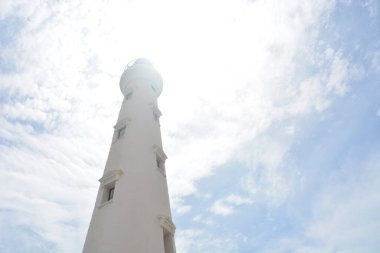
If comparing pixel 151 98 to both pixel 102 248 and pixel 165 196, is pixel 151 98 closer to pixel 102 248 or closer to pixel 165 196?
pixel 165 196

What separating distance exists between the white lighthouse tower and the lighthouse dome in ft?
11.7

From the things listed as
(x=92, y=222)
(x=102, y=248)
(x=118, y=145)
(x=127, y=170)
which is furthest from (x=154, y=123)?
(x=102, y=248)

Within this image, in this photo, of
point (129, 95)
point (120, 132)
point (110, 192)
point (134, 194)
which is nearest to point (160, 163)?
point (120, 132)

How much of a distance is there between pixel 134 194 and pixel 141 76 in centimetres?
1476

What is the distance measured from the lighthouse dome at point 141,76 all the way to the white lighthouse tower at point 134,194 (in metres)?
3.56

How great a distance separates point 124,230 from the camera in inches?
484

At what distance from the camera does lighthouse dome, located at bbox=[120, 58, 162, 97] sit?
25.9 metres

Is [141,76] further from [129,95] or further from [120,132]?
[120,132]

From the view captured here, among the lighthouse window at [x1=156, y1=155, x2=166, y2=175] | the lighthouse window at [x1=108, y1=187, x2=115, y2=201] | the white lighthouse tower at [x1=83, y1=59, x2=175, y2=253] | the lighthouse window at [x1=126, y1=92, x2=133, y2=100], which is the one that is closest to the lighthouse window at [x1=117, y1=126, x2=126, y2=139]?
the white lighthouse tower at [x1=83, y1=59, x2=175, y2=253]

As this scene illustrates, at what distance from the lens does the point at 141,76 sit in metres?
26.2

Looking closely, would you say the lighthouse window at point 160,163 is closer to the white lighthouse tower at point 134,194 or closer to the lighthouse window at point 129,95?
the white lighthouse tower at point 134,194

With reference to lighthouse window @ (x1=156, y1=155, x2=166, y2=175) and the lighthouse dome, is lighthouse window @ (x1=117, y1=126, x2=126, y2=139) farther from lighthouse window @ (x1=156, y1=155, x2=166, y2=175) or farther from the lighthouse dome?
the lighthouse dome

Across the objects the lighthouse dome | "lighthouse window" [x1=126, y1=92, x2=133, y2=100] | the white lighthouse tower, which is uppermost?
the lighthouse dome

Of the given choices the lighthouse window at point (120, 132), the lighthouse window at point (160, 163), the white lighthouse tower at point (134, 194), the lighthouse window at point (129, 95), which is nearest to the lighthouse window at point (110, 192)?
the white lighthouse tower at point (134, 194)
